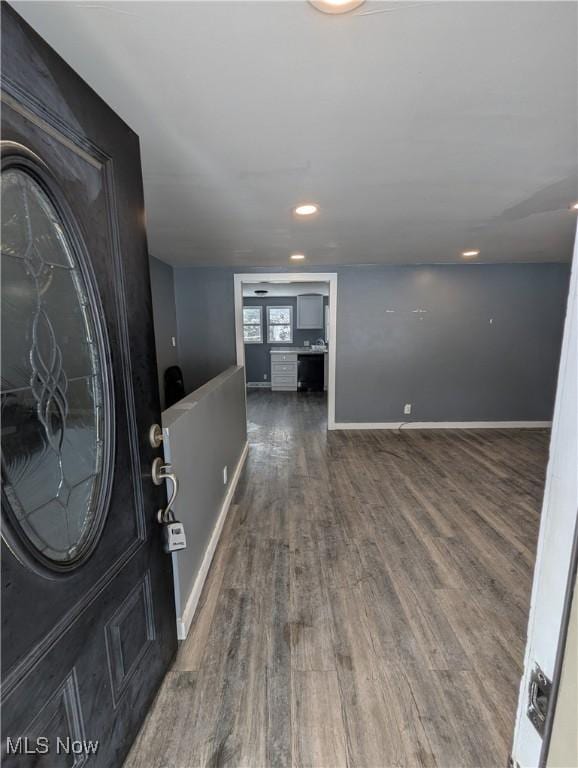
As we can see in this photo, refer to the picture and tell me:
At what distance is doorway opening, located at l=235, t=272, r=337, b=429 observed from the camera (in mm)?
7309

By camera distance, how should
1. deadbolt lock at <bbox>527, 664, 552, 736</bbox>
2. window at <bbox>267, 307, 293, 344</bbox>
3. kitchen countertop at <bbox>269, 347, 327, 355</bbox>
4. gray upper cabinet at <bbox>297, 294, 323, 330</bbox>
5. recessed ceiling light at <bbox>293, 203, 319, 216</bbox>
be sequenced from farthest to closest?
window at <bbox>267, 307, 293, 344</bbox>
gray upper cabinet at <bbox>297, 294, 323, 330</bbox>
kitchen countertop at <bbox>269, 347, 327, 355</bbox>
recessed ceiling light at <bbox>293, 203, 319, 216</bbox>
deadbolt lock at <bbox>527, 664, 552, 736</bbox>

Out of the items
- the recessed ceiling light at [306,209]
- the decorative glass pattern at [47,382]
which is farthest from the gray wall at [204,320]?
the decorative glass pattern at [47,382]

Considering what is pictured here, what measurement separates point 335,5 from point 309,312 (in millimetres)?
7109

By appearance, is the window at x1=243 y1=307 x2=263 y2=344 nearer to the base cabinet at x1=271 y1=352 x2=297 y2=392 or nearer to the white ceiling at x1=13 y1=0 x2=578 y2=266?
the base cabinet at x1=271 y1=352 x2=297 y2=392

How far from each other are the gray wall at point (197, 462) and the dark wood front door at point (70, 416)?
375 mm

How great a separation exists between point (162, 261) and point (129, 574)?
369cm

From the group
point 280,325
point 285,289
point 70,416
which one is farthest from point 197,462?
point 280,325

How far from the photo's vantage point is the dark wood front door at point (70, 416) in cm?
65

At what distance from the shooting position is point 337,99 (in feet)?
3.59

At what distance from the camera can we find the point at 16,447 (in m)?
0.67

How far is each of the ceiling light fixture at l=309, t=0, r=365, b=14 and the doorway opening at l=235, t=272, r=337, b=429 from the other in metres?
6.21

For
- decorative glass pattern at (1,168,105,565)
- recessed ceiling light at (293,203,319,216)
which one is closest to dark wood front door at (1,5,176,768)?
decorative glass pattern at (1,168,105,565)

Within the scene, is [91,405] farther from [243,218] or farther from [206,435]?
[243,218]

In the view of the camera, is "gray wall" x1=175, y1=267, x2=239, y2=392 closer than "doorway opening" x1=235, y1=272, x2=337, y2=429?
Yes
